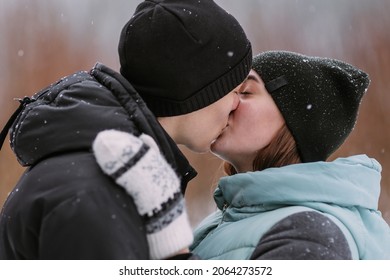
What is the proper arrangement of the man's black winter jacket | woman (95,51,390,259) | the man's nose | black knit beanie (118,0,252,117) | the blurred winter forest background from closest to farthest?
the man's black winter jacket
woman (95,51,390,259)
black knit beanie (118,0,252,117)
the man's nose
the blurred winter forest background

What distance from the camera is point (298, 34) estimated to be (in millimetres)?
6391

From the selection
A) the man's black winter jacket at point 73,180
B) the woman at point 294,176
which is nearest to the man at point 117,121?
the man's black winter jacket at point 73,180

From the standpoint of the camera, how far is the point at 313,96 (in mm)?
2002

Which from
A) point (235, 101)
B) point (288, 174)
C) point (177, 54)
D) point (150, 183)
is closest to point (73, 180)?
point (150, 183)

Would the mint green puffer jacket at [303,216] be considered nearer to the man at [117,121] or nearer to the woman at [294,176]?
the woman at [294,176]

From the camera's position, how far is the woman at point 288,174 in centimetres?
148

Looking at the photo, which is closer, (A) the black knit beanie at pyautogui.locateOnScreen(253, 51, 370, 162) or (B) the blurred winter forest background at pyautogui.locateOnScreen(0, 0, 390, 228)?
(A) the black knit beanie at pyautogui.locateOnScreen(253, 51, 370, 162)

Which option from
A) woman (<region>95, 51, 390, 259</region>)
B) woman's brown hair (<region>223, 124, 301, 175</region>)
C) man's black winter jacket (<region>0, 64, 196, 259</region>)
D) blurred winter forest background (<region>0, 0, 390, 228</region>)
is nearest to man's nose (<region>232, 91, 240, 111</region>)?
woman (<region>95, 51, 390, 259</region>)

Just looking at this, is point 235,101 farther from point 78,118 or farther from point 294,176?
point 78,118

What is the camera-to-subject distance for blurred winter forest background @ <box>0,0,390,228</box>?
5621 millimetres

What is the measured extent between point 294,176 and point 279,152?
27 cm

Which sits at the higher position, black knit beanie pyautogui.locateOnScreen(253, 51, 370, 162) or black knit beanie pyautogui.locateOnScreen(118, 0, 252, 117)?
black knit beanie pyautogui.locateOnScreen(118, 0, 252, 117)

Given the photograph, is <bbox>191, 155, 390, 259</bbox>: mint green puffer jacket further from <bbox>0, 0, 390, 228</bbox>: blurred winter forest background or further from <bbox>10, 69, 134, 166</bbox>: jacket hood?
<bbox>0, 0, 390, 228</bbox>: blurred winter forest background
